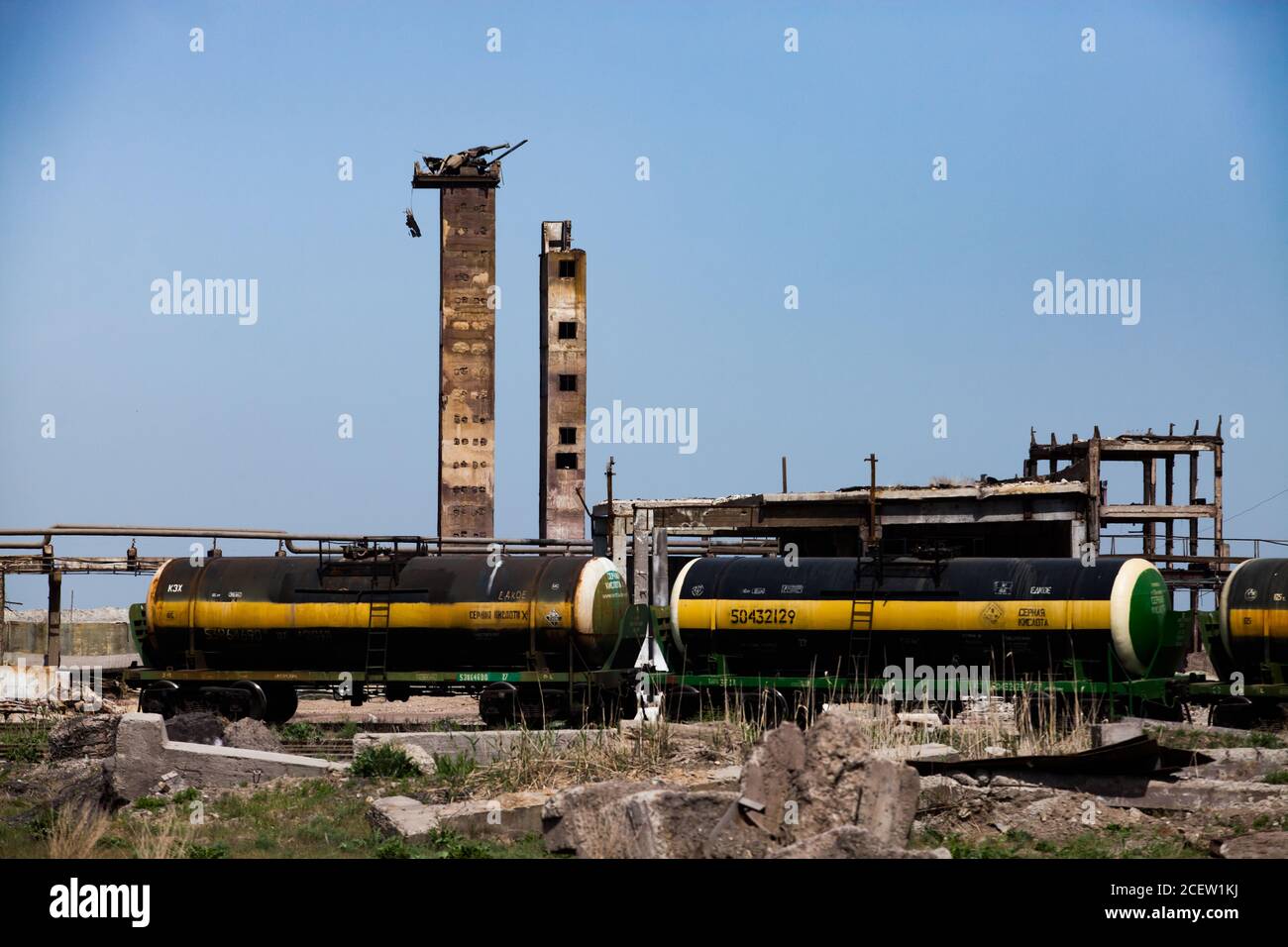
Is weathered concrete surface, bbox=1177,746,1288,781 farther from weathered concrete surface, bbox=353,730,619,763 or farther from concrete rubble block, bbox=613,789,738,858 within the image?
concrete rubble block, bbox=613,789,738,858

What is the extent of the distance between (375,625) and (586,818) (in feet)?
42.9

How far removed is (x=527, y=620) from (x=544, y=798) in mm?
9846

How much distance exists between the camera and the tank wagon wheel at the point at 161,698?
Answer: 2512 cm

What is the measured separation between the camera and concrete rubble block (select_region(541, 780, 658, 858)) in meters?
11.7

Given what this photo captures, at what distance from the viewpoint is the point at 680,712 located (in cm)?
2497

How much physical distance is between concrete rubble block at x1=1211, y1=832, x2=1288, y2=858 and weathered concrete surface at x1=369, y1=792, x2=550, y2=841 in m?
5.52

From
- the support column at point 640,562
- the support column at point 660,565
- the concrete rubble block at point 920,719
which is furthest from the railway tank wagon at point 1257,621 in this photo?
the support column at point 640,562

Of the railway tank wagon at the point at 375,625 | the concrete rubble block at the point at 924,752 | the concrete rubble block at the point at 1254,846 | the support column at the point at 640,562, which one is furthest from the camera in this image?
the support column at the point at 640,562

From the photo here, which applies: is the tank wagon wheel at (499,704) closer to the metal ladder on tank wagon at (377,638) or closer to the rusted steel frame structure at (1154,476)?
the metal ladder on tank wagon at (377,638)

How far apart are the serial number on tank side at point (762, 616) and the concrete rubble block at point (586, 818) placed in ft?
39.4
